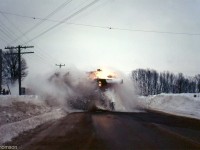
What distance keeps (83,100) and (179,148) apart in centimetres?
2209

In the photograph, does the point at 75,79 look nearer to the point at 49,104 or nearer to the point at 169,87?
the point at 49,104

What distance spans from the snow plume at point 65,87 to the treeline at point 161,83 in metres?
136

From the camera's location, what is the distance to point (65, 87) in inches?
1364

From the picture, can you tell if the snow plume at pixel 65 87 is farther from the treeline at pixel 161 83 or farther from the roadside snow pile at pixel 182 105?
the treeline at pixel 161 83

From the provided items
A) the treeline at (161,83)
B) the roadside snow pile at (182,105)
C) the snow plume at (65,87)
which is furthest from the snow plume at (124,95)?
the treeline at (161,83)

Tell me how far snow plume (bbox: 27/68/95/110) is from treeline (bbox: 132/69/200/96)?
136 metres

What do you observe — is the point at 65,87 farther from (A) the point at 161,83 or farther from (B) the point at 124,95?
(A) the point at 161,83

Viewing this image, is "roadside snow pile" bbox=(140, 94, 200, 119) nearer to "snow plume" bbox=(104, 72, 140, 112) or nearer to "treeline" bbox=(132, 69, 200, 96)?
"snow plume" bbox=(104, 72, 140, 112)

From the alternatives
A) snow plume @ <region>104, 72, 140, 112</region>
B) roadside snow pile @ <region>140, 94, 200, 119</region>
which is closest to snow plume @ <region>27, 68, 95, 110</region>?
snow plume @ <region>104, 72, 140, 112</region>

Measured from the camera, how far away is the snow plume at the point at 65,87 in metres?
32.8

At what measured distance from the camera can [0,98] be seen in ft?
82.5

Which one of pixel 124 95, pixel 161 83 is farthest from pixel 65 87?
pixel 161 83

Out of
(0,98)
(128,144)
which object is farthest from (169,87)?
(128,144)

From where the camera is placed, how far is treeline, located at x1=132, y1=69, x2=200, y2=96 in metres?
174
